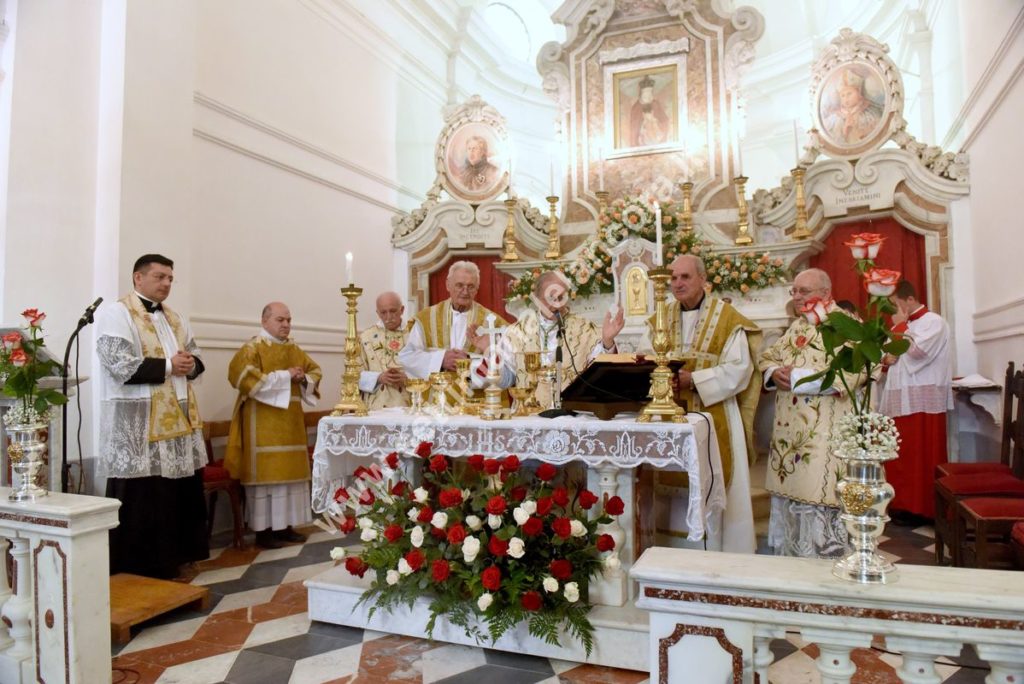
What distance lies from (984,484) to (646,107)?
578 centimetres

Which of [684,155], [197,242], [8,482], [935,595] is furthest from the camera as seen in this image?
[684,155]

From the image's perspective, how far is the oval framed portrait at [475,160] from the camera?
8758mm

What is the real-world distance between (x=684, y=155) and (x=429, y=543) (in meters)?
6.24

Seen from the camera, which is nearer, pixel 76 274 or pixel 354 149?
pixel 76 274

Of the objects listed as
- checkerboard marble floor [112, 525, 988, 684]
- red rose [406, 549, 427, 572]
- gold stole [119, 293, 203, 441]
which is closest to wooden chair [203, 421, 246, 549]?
gold stole [119, 293, 203, 441]

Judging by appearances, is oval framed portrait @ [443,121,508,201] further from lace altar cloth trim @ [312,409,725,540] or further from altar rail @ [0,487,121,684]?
altar rail @ [0,487,121,684]

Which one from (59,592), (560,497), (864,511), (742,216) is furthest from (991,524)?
(742,216)

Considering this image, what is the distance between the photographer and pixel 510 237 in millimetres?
8281

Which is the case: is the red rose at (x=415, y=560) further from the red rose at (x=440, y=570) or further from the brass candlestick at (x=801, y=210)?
the brass candlestick at (x=801, y=210)

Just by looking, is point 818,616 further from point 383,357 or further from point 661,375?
point 383,357

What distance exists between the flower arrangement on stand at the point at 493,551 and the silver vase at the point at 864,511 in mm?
1350

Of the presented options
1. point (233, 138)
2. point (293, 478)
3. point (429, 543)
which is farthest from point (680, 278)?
point (233, 138)

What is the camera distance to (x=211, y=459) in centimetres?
577

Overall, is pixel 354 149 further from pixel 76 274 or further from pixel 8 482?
pixel 8 482
